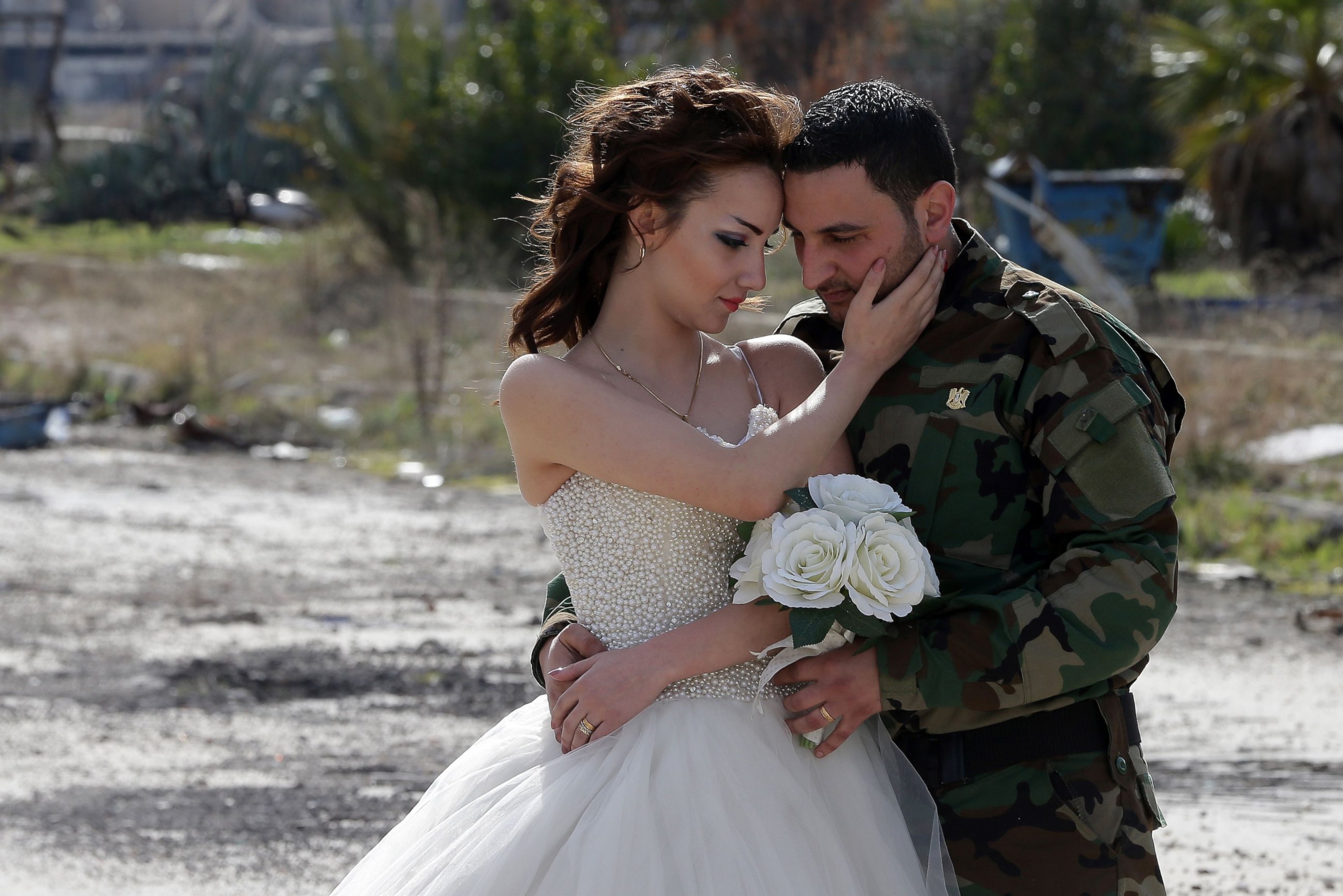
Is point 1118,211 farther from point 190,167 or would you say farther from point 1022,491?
point 190,167

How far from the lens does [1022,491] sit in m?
2.50

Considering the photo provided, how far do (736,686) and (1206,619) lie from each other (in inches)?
233

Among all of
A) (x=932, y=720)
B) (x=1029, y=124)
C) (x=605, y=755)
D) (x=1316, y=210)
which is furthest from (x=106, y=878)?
(x=1029, y=124)

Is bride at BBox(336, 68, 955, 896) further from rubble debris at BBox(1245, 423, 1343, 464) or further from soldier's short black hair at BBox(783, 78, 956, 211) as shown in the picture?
rubble debris at BBox(1245, 423, 1343, 464)

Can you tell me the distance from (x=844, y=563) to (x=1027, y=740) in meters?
0.49

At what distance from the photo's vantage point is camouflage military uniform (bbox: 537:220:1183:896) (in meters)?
2.33

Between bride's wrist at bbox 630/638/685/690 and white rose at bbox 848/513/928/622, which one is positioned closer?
white rose at bbox 848/513/928/622

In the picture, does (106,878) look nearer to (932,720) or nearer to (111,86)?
(932,720)

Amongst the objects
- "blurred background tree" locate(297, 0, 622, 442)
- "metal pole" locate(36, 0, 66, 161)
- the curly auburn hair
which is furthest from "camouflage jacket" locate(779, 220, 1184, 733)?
"metal pole" locate(36, 0, 66, 161)

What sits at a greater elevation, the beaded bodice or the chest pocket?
the chest pocket

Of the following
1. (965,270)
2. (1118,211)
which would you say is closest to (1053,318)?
(965,270)

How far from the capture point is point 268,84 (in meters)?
35.3

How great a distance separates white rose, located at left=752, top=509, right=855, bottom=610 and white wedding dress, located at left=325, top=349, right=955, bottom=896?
0.98ft

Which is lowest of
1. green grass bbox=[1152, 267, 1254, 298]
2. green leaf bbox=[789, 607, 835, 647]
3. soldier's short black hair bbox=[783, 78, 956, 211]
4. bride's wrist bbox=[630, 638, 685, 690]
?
green grass bbox=[1152, 267, 1254, 298]
